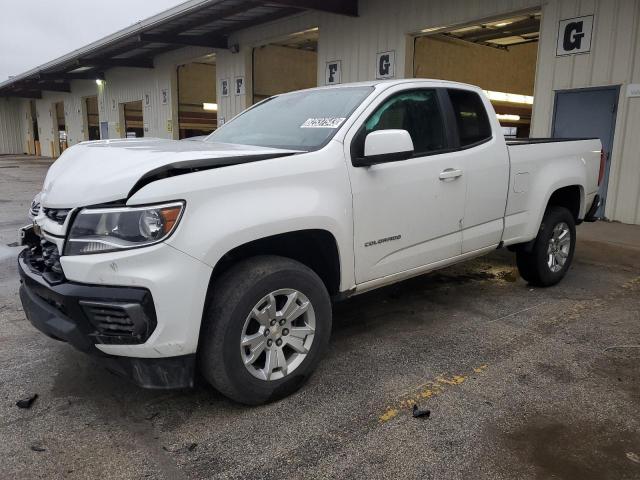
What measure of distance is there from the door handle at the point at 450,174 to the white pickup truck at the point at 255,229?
0.01 metres

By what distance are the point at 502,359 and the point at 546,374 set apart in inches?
12.2

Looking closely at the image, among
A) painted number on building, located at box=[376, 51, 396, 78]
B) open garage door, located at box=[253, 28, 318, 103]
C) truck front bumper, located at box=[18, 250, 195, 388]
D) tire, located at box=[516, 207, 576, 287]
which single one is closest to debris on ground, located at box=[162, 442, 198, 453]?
truck front bumper, located at box=[18, 250, 195, 388]

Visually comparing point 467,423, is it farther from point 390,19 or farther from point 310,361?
point 390,19

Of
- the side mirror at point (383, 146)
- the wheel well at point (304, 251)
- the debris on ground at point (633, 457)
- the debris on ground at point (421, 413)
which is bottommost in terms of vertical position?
the debris on ground at point (633, 457)

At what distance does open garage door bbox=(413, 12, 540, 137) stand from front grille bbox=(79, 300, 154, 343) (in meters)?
10.5

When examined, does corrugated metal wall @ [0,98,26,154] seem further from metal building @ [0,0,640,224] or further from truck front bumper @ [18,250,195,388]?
truck front bumper @ [18,250,195,388]

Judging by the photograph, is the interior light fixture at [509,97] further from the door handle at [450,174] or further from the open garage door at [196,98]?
the door handle at [450,174]

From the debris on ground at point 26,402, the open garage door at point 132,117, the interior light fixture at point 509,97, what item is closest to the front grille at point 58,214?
the debris on ground at point 26,402

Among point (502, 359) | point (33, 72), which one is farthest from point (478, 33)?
point (33, 72)

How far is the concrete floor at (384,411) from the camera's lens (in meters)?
2.52

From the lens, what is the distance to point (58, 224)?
2.82m

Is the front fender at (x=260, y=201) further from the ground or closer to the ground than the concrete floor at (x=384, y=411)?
further from the ground

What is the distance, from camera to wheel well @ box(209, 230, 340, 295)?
2.96 meters

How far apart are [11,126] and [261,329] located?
47232 millimetres
